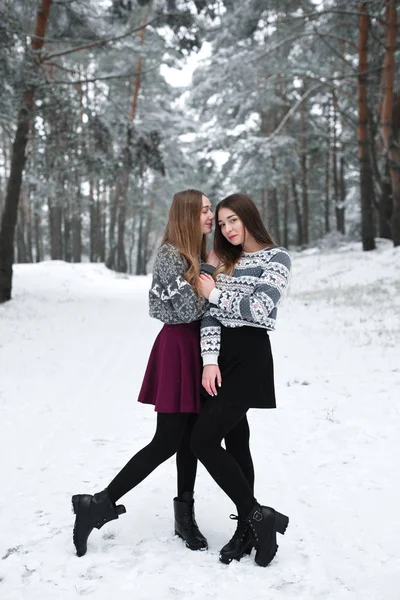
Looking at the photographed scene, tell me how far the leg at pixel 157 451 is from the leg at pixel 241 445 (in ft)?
1.03

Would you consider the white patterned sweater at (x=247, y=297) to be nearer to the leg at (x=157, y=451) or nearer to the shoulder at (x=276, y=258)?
the shoulder at (x=276, y=258)

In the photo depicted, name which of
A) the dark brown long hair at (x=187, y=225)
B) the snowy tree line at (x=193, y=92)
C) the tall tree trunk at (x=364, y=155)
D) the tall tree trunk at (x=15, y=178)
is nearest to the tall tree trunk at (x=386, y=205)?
the snowy tree line at (x=193, y=92)

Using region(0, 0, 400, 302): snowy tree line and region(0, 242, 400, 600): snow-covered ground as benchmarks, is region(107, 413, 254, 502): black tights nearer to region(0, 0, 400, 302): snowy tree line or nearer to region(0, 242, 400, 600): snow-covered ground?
region(0, 242, 400, 600): snow-covered ground

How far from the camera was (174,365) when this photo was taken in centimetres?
289

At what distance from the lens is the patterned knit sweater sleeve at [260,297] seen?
Result: 2.69 metres

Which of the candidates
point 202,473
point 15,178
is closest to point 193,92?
point 15,178

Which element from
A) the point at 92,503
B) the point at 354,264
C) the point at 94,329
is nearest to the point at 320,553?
the point at 92,503

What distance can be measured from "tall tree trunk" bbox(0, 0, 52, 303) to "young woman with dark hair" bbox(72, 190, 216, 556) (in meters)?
9.55

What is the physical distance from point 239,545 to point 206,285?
4.83 ft

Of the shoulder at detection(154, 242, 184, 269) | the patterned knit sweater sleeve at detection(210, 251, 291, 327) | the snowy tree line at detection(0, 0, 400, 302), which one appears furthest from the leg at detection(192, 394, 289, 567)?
the snowy tree line at detection(0, 0, 400, 302)

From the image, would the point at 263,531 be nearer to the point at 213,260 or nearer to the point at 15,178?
the point at 213,260

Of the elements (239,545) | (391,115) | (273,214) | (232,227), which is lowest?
(239,545)

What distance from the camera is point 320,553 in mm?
2904

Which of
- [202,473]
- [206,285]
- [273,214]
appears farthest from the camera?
[273,214]
